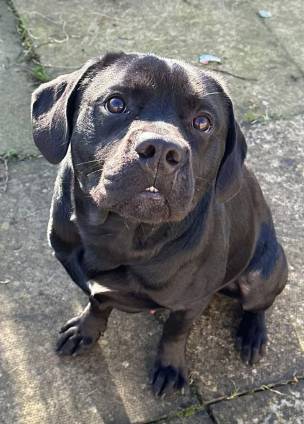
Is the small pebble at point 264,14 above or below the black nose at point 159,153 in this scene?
below

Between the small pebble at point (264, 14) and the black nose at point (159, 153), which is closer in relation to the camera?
the black nose at point (159, 153)

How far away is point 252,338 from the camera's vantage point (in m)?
3.30

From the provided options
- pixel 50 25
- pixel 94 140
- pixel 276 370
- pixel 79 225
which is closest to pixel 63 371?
pixel 79 225

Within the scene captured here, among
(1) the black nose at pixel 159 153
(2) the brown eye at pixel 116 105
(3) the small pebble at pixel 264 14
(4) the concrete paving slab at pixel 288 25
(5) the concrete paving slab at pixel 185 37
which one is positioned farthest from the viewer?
(3) the small pebble at pixel 264 14

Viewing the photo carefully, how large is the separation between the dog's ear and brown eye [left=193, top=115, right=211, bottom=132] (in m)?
0.17

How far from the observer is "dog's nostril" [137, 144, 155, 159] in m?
2.24

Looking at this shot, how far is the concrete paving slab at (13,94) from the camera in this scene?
415 cm

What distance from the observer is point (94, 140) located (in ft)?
8.13

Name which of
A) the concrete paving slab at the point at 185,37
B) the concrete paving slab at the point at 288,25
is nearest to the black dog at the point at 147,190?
the concrete paving slab at the point at 185,37

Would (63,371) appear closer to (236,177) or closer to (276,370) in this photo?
(276,370)

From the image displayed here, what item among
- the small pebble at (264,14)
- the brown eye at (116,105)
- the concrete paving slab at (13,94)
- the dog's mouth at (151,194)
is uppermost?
the brown eye at (116,105)

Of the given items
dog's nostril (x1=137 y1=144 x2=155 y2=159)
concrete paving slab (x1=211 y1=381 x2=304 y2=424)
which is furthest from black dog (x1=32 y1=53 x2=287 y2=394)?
concrete paving slab (x1=211 y1=381 x2=304 y2=424)

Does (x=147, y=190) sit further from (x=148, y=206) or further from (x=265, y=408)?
(x=265, y=408)

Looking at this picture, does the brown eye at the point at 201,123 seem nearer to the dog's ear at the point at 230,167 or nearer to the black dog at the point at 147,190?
the black dog at the point at 147,190
